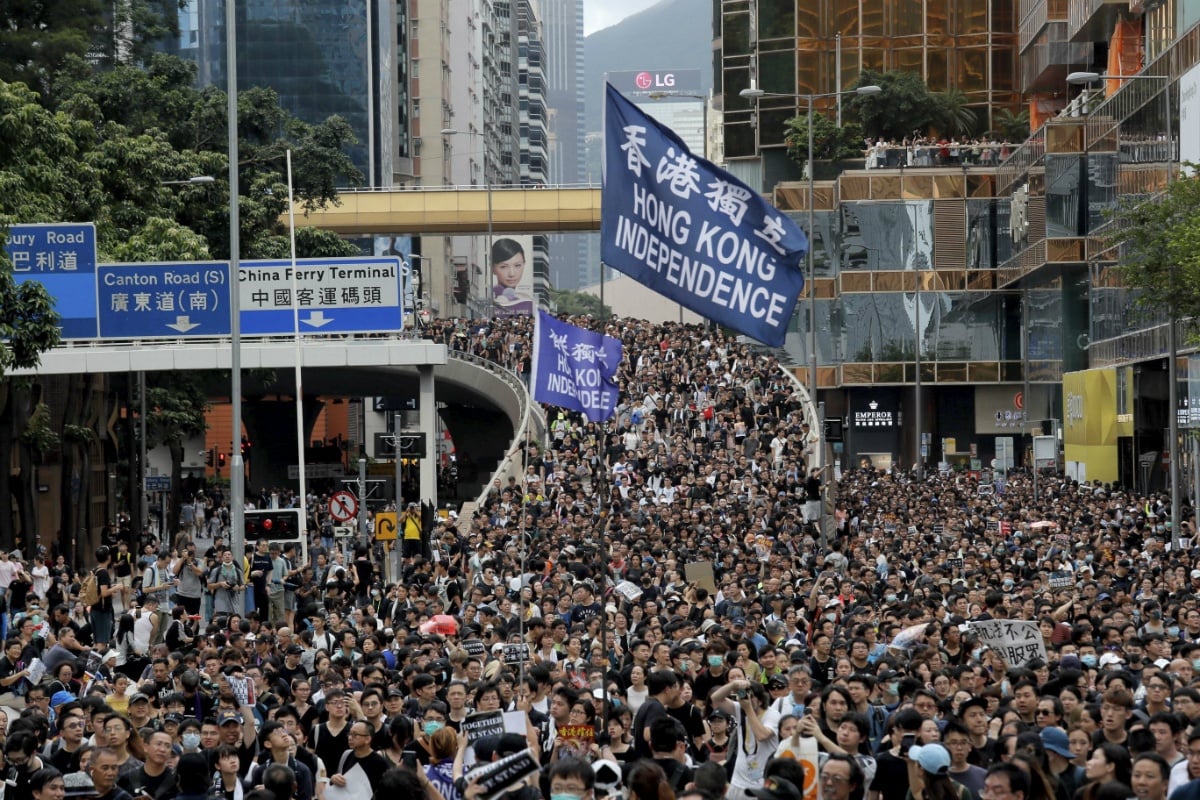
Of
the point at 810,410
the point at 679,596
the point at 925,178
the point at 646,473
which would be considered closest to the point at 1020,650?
the point at 679,596

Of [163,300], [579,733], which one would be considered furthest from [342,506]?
[579,733]

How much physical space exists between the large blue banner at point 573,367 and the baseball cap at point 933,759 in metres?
4.41

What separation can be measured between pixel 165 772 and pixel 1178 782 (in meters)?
5.20

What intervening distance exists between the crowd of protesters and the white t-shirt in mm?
23

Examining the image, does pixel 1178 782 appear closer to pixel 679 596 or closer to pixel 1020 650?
pixel 1020 650

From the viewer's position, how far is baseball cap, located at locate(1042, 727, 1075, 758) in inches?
402

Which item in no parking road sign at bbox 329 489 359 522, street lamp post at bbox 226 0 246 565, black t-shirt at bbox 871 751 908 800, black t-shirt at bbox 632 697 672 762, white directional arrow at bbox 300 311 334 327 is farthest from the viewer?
white directional arrow at bbox 300 311 334 327

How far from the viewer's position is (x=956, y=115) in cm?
7319

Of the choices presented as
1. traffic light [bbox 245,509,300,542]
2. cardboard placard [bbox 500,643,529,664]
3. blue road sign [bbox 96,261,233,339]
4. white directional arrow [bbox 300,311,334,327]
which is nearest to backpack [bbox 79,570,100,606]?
traffic light [bbox 245,509,300,542]

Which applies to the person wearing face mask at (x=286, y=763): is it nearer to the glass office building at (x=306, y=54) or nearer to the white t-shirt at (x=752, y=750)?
the white t-shirt at (x=752, y=750)

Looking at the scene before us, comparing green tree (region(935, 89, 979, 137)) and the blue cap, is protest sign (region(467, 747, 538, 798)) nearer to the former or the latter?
the blue cap

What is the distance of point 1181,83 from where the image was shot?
42.9 m

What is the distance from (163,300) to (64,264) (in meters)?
2.14

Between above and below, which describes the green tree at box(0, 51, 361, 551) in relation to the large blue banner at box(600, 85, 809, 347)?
above
